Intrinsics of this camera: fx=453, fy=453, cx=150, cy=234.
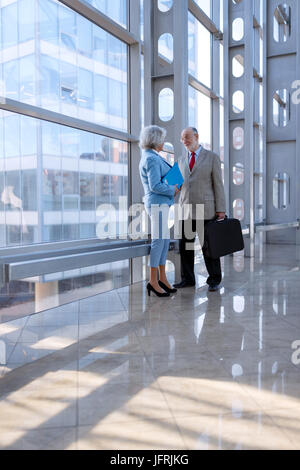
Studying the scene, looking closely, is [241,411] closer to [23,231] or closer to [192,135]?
[23,231]

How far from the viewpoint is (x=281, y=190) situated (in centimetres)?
1135

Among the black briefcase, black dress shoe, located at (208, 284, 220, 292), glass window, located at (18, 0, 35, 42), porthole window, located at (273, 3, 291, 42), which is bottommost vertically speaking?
black dress shoe, located at (208, 284, 220, 292)

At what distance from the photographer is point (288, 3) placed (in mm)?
10016

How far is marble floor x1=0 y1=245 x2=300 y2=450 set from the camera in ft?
5.95

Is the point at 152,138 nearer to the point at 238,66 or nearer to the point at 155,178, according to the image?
the point at 155,178

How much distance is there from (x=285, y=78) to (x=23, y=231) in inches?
335

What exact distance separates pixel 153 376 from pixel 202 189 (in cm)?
275

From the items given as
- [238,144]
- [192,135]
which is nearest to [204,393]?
[192,135]

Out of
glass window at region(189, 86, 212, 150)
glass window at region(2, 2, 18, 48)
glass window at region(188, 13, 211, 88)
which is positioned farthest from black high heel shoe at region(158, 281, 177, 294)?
glass window at region(188, 13, 211, 88)

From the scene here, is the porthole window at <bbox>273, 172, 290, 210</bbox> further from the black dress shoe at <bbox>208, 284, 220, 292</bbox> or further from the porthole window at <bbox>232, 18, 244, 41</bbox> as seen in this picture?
the black dress shoe at <bbox>208, 284, 220, 292</bbox>

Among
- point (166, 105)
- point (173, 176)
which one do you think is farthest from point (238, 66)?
point (173, 176)

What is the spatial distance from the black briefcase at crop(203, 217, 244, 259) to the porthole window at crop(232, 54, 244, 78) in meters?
4.89

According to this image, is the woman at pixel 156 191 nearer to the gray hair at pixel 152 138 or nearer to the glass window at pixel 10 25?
the gray hair at pixel 152 138

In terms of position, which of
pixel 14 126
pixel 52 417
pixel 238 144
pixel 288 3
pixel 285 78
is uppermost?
pixel 288 3
